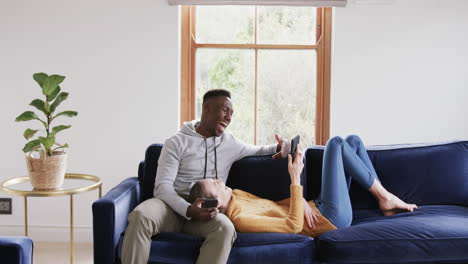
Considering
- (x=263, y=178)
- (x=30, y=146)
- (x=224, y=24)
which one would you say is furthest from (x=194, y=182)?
(x=224, y=24)

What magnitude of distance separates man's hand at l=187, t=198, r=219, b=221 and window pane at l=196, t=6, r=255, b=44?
164cm

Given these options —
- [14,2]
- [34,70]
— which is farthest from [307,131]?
[14,2]

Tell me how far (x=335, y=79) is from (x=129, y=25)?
1564mm

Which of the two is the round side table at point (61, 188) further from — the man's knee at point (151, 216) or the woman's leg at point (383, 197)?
the woman's leg at point (383, 197)

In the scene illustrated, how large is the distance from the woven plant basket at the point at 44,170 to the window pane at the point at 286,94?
156 centimetres

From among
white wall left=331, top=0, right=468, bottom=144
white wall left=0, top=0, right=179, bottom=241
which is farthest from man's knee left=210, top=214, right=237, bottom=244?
white wall left=331, top=0, right=468, bottom=144

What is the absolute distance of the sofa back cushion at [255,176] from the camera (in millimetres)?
2650

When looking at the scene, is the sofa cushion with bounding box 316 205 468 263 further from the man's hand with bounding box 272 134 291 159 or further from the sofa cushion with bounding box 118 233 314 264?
the man's hand with bounding box 272 134 291 159

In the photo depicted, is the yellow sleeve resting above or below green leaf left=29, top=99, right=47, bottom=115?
below

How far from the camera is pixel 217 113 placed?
2596 mm

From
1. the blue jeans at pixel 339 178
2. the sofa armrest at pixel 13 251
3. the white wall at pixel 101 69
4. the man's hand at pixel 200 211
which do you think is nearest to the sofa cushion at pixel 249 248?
the man's hand at pixel 200 211

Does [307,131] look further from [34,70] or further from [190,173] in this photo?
[34,70]

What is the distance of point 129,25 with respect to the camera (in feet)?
11.1

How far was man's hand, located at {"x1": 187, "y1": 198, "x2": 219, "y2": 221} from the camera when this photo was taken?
2.22m
